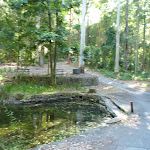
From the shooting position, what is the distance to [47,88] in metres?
12.6

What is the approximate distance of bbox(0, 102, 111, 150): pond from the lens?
606cm

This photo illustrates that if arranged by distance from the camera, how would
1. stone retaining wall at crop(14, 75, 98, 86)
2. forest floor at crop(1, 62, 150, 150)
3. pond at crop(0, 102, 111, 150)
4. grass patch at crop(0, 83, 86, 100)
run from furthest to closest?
stone retaining wall at crop(14, 75, 98, 86), grass patch at crop(0, 83, 86, 100), pond at crop(0, 102, 111, 150), forest floor at crop(1, 62, 150, 150)

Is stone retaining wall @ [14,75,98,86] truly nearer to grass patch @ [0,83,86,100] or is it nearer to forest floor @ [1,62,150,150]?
grass patch @ [0,83,86,100]

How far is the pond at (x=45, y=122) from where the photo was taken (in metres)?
6.06

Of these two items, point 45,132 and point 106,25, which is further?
point 106,25

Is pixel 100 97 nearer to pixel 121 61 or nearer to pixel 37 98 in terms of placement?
pixel 37 98

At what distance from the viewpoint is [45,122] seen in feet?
26.2

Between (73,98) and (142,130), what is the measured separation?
6278mm

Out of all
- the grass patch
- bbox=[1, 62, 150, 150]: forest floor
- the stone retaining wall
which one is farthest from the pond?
the stone retaining wall

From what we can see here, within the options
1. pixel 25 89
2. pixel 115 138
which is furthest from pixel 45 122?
pixel 25 89

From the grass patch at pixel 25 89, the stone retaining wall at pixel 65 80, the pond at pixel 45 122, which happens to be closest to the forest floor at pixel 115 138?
the pond at pixel 45 122

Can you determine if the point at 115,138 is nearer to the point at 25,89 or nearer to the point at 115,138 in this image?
the point at 115,138

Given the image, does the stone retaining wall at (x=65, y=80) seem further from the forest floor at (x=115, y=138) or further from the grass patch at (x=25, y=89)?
the forest floor at (x=115, y=138)

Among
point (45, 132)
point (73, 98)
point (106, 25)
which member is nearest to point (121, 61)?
point (106, 25)
